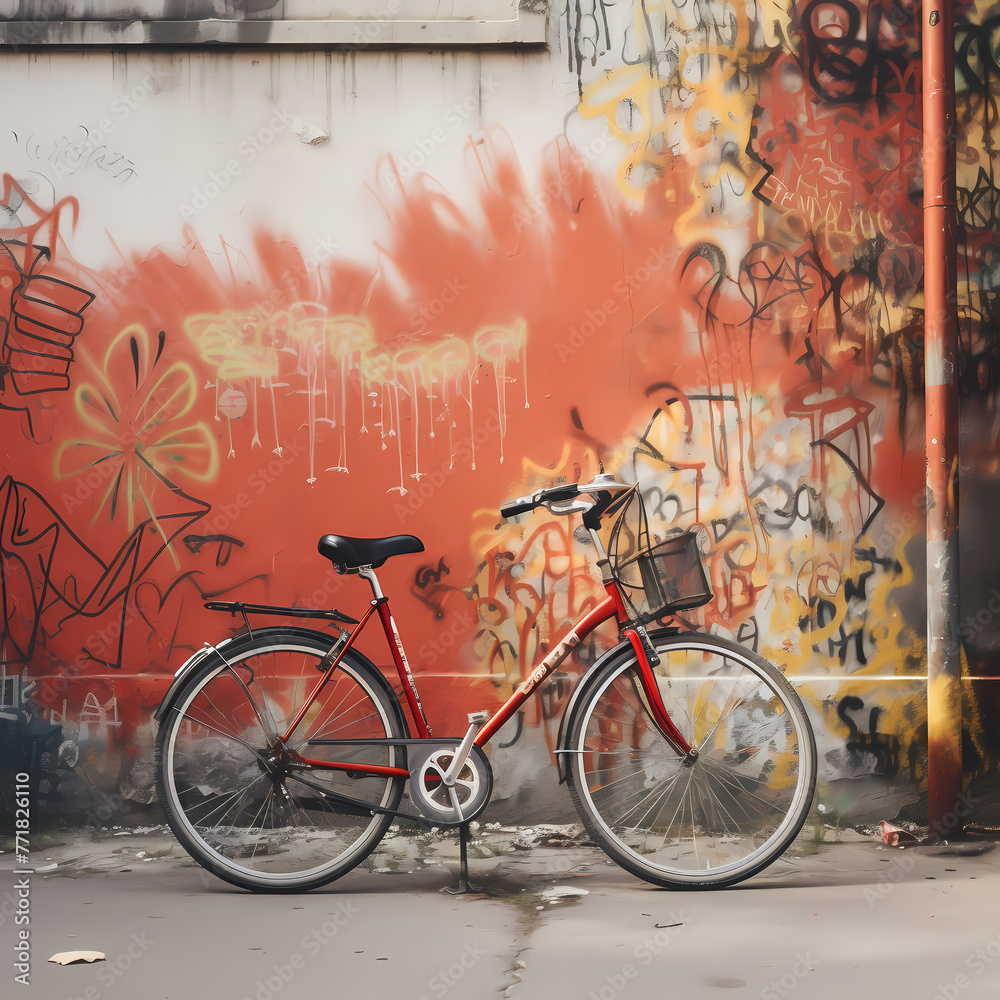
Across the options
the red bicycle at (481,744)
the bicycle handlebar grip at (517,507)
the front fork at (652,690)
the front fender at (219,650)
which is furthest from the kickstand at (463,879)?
the bicycle handlebar grip at (517,507)

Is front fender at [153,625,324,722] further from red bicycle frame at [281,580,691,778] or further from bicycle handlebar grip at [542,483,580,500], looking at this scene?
bicycle handlebar grip at [542,483,580,500]

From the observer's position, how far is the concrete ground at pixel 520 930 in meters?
2.43

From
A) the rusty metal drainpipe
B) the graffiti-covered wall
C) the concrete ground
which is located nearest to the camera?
the concrete ground

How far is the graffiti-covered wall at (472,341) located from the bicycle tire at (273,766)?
1.16 ft

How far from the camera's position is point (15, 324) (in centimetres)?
371

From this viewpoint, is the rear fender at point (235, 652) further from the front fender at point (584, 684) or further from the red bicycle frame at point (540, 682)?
the front fender at point (584, 684)

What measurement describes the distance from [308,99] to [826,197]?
229cm

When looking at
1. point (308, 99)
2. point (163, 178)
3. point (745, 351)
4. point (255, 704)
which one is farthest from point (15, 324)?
point (745, 351)

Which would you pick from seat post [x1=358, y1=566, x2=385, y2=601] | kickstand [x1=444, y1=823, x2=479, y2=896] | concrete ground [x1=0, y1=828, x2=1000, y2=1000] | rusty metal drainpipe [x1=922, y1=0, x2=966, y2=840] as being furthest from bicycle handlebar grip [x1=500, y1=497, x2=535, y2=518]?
rusty metal drainpipe [x1=922, y1=0, x2=966, y2=840]

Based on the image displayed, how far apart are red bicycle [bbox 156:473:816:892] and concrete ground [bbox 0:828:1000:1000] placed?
165 millimetres

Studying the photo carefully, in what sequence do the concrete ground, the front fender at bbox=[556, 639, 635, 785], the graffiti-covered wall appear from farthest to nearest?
the graffiti-covered wall, the front fender at bbox=[556, 639, 635, 785], the concrete ground

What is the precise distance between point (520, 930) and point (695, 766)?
1.08 metres

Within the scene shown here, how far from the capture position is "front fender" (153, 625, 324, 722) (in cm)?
303

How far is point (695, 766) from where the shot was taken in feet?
11.4
